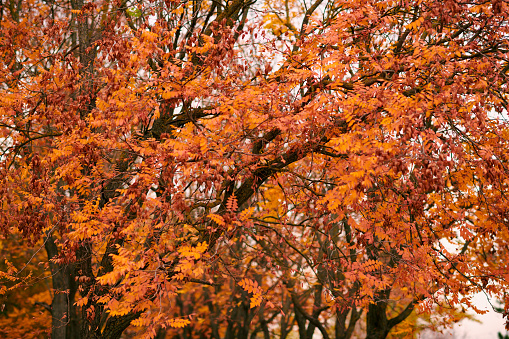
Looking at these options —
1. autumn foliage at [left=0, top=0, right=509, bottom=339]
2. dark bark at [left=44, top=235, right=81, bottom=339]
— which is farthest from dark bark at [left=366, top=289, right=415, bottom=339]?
dark bark at [left=44, top=235, right=81, bottom=339]

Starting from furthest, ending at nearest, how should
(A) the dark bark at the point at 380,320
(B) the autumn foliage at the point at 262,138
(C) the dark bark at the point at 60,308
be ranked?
1. (A) the dark bark at the point at 380,320
2. (C) the dark bark at the point at 60,308
3. (B) the autumn foliage at the point at 262,138

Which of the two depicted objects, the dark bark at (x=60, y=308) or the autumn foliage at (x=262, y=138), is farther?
the dark bark at (x=60, y=308)

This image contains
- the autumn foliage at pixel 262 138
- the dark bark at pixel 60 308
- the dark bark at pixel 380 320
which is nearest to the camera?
the autumn foliage at pixel 262 138

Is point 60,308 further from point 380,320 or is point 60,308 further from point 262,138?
point 380,320

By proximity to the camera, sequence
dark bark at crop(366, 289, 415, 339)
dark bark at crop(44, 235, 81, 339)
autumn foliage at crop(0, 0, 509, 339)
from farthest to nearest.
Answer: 1. dark bark at crop(366, 289, 415, 339)
2. dark bark at crop(44, 235, 81, 339)
3. autumn foliage at crop(0, 0, 509, 339)

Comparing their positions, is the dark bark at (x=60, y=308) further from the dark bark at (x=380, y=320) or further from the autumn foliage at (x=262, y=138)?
the dark bark at (x=380, y=320)

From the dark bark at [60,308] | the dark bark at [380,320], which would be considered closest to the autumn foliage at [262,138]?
the dark bark at [60,308]

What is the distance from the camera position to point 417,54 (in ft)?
19.1

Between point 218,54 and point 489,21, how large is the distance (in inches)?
155

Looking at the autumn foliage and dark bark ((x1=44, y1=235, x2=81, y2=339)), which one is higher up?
the autumn foliage

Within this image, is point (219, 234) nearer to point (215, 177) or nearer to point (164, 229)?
point (164, 229)

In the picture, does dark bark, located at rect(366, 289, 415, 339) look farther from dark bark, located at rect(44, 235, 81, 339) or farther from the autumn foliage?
dark bark, located at rect(44, 235, 81, 339)

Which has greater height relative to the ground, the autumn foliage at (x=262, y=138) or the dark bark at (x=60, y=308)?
the autumn foliage at (x=262, y=138)

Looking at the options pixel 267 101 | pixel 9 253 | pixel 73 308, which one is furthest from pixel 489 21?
pixel 9 253
